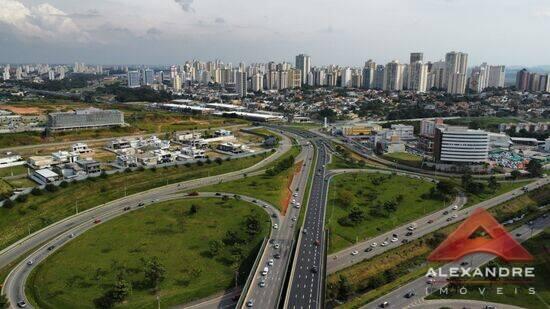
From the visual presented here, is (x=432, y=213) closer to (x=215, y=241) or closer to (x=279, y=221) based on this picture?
(x=279, y=221)

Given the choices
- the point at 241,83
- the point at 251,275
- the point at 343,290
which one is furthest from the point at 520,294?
the point at 241,83

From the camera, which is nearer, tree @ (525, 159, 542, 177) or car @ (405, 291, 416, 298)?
car @ (405, 291, 416, 298)

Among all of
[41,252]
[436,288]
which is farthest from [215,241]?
[436,288]

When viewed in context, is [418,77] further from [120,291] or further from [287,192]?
[120,291]

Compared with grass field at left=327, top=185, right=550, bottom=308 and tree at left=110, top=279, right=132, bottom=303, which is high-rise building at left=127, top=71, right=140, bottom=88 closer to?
grass field at left=327, top=185, right=550, bottom=308

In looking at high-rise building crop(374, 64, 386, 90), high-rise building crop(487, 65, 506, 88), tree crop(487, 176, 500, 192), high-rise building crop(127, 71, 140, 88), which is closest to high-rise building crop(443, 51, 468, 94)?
high-rise building crop(487, 65, 506, 88)

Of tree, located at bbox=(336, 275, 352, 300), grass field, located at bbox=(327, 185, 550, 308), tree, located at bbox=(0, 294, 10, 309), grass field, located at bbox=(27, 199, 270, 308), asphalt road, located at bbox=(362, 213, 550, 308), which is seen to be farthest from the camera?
grass field, located at bbox=(327, 185, 550, 308)

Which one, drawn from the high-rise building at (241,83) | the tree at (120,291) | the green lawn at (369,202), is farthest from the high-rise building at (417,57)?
the tree at (120,291)
